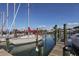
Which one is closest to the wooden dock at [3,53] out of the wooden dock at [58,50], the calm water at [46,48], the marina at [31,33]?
the marina at [31,33]

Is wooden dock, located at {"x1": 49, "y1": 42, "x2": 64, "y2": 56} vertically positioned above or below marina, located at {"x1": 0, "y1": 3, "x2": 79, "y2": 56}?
below

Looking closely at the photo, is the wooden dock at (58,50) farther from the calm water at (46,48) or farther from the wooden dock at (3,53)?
the wooden dock at (3,53)

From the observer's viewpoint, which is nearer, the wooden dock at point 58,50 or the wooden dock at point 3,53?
the wooden dock at point 3,53

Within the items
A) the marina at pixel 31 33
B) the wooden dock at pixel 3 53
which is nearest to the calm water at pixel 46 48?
the marina at pixel 31 33

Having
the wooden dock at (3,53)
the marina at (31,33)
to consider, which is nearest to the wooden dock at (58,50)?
the marina at (31,33)

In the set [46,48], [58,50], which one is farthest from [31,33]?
[58,50]

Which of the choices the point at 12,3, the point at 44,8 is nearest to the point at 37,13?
the point at 44,8

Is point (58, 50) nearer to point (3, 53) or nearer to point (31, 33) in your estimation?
point (31, 33)

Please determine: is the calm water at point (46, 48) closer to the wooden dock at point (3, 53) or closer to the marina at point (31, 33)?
the marina at point (31, 33)

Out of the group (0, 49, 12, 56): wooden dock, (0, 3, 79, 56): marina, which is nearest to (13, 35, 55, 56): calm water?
(0, 3, 79, 56): marina

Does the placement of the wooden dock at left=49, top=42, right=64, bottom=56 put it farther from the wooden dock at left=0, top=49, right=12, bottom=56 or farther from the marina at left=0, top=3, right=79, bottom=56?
the wooden dock at left=0, top=49, right=12, bottom=56

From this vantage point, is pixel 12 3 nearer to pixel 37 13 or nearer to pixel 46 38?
pixel 37 13

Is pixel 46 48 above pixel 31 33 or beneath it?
beneath

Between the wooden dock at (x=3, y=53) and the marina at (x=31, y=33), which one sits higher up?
the marina at (x=31, y=33)
